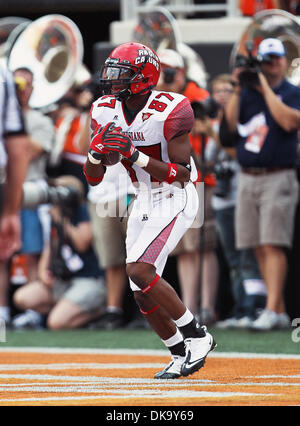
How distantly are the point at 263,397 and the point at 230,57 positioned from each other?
5.70m

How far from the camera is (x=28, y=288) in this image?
947cm

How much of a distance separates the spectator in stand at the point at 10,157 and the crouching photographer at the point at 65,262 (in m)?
1.28

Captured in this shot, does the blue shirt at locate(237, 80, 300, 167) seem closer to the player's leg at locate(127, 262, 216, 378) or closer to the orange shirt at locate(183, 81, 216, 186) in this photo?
the orange shirt at locate(183, 81, 216, 186)

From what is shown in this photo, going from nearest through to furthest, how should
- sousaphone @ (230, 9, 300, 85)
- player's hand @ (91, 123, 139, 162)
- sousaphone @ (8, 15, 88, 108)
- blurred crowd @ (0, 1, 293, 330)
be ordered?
player's hand @ (91, 123, 139, 162) → blurred crowd @ (0, 1, 293, 330) → sousaphone @ (230, 9, 300, 85) → sousaphone @ (8, 15, 88, 108)

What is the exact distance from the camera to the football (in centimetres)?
565

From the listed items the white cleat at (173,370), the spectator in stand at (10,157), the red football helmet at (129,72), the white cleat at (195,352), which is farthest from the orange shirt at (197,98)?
the white cleat at (173,370)

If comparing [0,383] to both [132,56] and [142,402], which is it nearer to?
[142,402]

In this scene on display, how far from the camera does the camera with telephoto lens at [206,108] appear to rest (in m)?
8.45

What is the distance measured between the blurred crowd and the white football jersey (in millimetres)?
2149

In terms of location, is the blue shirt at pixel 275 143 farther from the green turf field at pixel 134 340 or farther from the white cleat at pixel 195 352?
the white cleat at pixel 195 352

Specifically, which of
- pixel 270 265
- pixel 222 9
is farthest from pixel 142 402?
pixel 222 9

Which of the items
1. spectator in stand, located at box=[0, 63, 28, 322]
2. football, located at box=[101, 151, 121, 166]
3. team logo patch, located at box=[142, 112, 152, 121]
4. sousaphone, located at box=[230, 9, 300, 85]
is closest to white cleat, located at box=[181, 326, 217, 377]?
football, located at box=[101, 151, 121, 166]

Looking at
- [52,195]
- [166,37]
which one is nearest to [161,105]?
[52,195]

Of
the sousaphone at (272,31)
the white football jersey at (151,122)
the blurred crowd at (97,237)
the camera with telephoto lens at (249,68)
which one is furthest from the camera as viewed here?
the sousaphone at (272,31)
